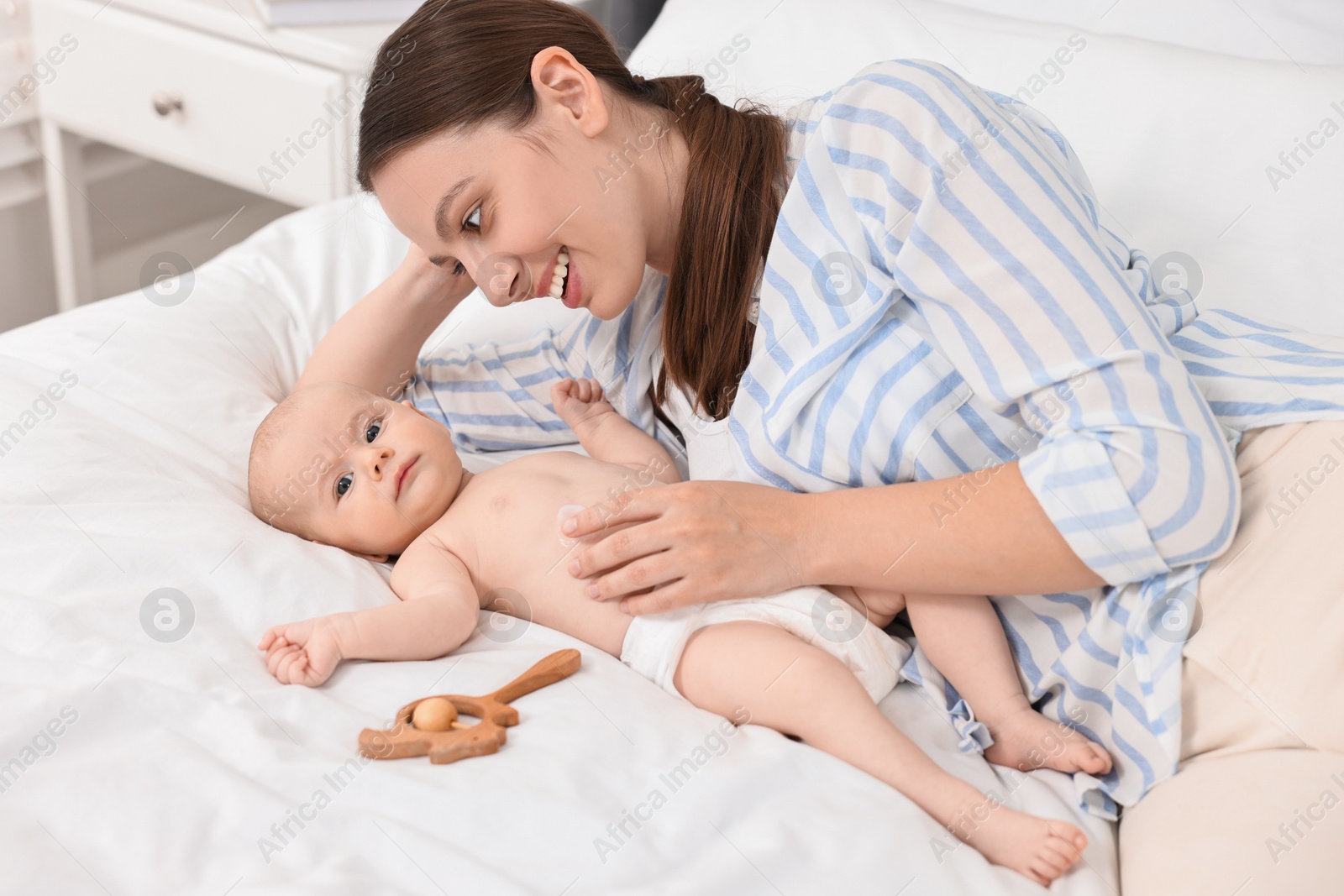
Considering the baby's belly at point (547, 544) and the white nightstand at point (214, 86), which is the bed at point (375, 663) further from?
the white nightstand at point (214, 86)

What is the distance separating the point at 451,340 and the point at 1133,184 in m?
0.84

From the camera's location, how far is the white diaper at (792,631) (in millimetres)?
935

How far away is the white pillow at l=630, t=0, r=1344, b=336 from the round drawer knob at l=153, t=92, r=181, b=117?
101 cm

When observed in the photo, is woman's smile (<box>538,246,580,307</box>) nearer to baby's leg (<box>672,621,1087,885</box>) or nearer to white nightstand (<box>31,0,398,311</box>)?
baby's leg (<box>672,621,1087,885</box>)

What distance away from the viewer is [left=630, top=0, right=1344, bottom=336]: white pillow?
116cm

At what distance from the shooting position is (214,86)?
5.89ft

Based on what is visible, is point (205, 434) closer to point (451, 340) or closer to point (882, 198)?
point (451, 340)

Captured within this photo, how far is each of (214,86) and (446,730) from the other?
1397 mm

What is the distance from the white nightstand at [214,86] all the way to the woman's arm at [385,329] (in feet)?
1.45
